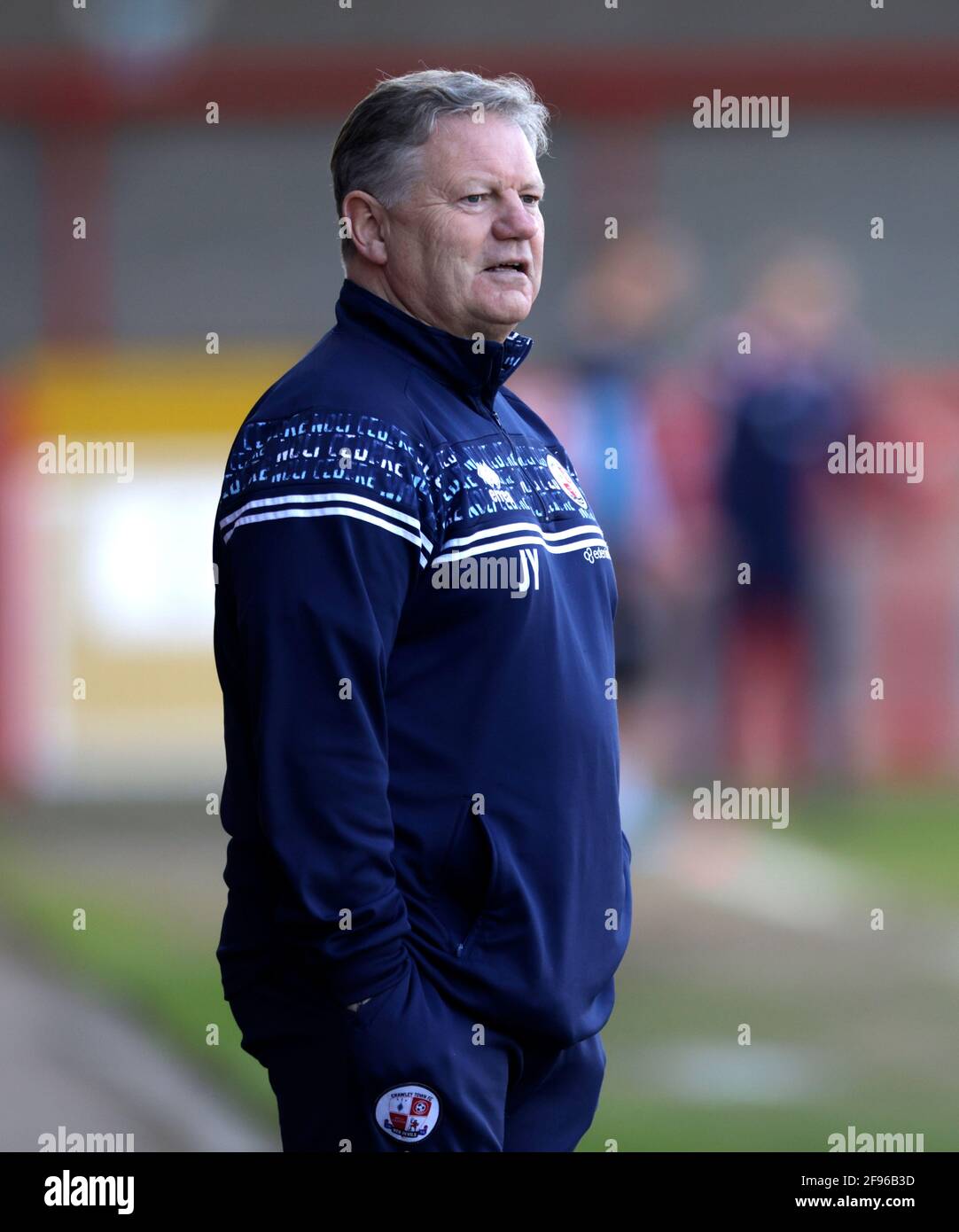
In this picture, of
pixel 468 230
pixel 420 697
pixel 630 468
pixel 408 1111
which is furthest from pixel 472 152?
pixel 630 468

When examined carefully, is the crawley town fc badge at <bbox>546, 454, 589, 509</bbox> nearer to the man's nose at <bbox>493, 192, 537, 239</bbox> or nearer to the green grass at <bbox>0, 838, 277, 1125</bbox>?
the man's nose at <bbox>493, 192, 537, 239</bbox>

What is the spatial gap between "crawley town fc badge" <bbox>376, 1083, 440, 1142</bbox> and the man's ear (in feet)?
3.66

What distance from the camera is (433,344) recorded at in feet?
8.82

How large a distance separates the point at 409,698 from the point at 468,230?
0.64 metres

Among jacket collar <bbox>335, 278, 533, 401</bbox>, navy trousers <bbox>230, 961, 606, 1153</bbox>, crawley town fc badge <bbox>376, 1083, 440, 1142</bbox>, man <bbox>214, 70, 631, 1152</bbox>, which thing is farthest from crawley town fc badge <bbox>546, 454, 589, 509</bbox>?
crawley town fc badge <bbox>376, 1083, 440, 1142</bbox>

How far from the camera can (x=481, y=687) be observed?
255cm

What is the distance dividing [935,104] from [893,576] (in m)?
8.48

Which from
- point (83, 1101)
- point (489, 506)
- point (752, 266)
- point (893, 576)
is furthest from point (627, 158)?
point (489, 506)

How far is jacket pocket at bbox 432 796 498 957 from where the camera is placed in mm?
2555

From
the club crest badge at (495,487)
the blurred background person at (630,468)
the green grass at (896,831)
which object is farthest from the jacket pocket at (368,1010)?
the blurred background person at (630,468)

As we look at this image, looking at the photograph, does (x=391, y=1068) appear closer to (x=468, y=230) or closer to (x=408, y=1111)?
(x=408, y=1111)

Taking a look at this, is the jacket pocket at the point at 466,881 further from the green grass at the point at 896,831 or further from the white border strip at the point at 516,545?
the green grass at the point at 896,831

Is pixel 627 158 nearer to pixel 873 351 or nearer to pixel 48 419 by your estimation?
pixel 873 351

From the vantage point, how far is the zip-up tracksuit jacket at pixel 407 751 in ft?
8.04
